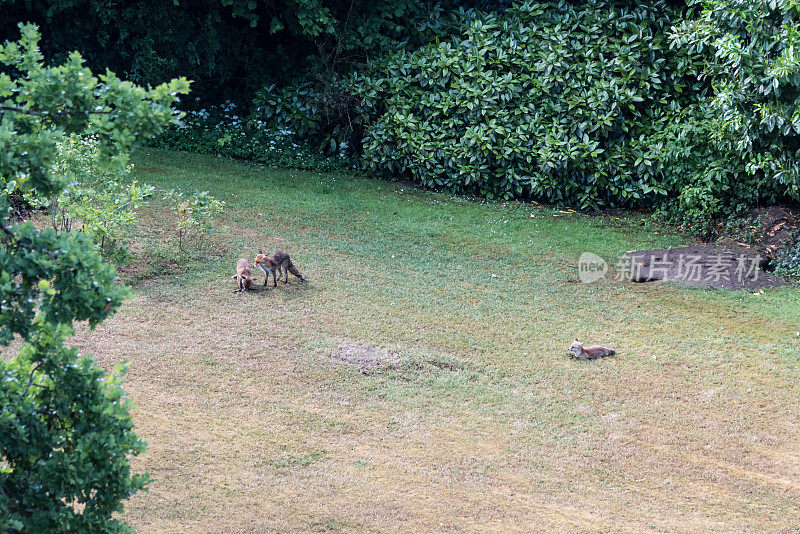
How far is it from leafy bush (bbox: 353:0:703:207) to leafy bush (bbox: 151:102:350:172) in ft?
3.21

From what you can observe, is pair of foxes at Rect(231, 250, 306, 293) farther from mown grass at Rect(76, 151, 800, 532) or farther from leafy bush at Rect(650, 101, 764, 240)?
leafy bush at Rect(650, 101, 764, 240)

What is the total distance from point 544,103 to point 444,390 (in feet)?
19.3

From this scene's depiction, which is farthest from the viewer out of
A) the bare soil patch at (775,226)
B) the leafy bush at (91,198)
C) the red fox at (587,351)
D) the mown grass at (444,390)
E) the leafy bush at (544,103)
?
the leafy bush at (544,103)

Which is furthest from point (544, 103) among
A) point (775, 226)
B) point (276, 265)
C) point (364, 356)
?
point (364, 356)

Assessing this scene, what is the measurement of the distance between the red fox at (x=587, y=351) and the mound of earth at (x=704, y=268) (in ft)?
6.81

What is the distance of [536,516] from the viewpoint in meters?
4.20

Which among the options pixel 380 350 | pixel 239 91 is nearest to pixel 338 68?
pixel 239 91

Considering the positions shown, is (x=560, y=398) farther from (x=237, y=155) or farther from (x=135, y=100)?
(x=237, y=155)

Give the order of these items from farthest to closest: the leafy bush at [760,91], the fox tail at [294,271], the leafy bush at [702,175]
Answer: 1. the leafy bush at [702,175]
2. the leafy bush at [760,91]
3. the fox tail at [294,271]

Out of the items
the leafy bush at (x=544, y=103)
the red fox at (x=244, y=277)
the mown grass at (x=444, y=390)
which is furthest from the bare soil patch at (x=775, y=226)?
the red fox at (x=244, y=277)

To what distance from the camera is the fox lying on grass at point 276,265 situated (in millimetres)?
7094

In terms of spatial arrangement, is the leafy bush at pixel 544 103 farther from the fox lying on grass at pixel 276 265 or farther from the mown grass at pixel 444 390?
the fox lying on grass at pixel 276 265

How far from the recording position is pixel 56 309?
274cm

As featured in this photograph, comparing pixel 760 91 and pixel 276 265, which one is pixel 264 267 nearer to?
pixel 276 265
